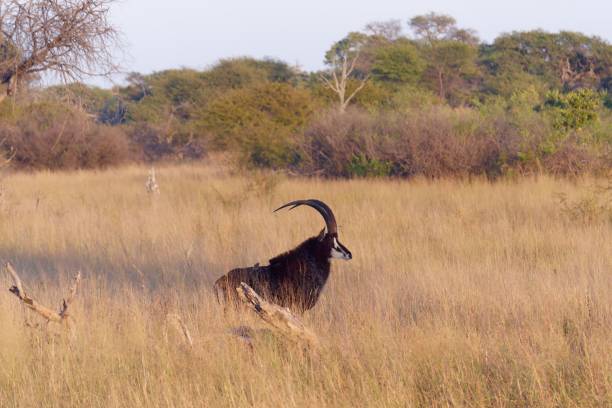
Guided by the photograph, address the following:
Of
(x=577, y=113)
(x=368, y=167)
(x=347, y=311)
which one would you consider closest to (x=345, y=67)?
(x=368, y=167)

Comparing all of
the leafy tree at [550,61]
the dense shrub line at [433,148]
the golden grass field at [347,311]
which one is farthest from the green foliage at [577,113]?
the leafy tree at [550,61]

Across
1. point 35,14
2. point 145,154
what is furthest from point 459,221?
point 145,154

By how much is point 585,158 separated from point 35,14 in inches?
408

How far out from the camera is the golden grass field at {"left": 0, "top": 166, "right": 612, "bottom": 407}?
159 inches

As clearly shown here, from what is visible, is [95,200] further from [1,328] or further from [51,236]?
[1,328]

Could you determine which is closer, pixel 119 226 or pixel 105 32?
pixel 105 32

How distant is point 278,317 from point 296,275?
4.31 feet

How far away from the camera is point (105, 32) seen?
9.14m

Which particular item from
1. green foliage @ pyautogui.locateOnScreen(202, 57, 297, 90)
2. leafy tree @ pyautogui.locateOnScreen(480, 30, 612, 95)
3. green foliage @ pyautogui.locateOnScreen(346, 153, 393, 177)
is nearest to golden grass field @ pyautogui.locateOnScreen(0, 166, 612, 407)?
green foliage @ pyautogui.locateOnScreen(346, 153, 393, 177)

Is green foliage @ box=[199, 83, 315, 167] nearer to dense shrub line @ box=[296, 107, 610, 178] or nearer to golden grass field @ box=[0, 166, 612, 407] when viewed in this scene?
dense shrub line @ box=[296, 107, 610, 178]

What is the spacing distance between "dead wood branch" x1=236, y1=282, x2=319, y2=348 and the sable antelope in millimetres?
985

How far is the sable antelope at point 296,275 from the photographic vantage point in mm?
5613

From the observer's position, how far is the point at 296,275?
5676mm

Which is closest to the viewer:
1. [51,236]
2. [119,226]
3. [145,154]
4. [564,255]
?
[564,255]
